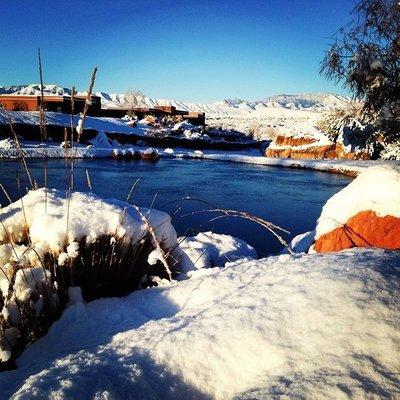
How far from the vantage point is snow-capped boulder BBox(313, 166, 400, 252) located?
239 centimetres

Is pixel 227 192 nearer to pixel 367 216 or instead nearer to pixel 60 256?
pixel 367 216

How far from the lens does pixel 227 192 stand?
41.0ft

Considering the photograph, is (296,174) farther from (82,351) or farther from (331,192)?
(82,351)

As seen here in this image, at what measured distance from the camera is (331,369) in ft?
2.76

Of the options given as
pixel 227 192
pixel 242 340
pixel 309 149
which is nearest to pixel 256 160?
pixel 309 149

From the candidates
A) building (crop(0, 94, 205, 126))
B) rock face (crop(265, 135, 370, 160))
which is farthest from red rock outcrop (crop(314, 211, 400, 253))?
building (crop(0, 94, 205, 126))

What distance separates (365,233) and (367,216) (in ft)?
0.40

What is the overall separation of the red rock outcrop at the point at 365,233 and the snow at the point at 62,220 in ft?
4.59

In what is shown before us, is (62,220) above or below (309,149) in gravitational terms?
below

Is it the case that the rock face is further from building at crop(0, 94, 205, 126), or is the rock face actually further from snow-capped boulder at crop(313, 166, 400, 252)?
snow-capped boulder at crop(313, 166, 400, 252)

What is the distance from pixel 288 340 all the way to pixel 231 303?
26cm

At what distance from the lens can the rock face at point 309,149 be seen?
77.2 feet

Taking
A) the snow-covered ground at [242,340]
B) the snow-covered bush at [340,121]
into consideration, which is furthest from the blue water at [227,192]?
the snow-covered ground at [242,340]

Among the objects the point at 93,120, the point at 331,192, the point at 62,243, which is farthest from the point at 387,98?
the point at 93,120
